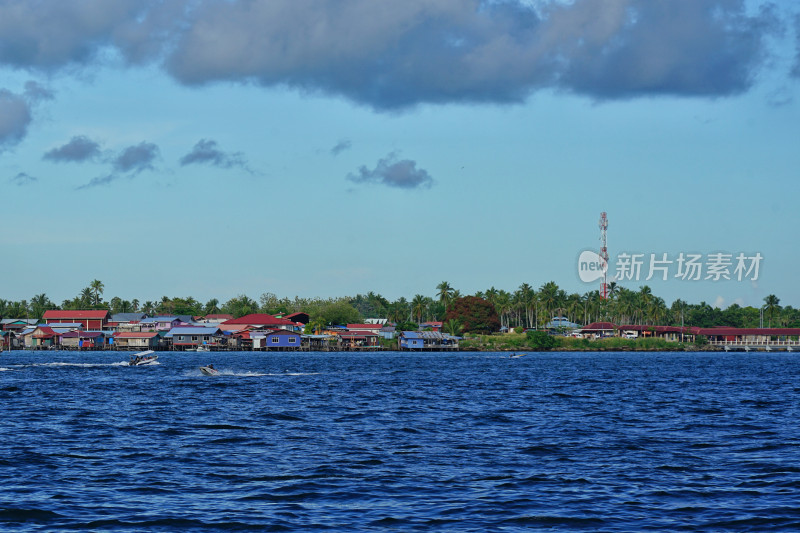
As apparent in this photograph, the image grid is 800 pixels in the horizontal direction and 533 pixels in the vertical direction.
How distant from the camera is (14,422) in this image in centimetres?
4194

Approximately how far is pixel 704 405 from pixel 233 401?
29194 millimetres

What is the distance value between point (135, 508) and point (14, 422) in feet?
74.7

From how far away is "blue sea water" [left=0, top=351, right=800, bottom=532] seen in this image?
21.6 metres

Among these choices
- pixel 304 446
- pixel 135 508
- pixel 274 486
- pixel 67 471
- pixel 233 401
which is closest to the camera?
pixel 135 508

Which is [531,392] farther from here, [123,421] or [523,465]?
[523,465]

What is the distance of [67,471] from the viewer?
27.9 metres

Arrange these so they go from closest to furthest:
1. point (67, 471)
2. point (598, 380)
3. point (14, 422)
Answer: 1. point (67, 471)
2. point (14, 422)
3. point (598, 380)

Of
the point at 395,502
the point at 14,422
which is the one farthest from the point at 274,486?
the point at 14,422

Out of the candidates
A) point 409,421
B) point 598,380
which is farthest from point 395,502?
point 598,380

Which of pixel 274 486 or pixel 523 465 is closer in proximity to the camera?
pixel 274 486

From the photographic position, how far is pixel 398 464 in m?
29.5

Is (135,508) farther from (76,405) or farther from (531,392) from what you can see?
(531,392)

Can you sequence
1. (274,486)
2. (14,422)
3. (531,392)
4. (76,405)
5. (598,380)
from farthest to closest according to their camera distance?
(598,380) < (531,392) < (76,405) < (14,422) < (274,486)

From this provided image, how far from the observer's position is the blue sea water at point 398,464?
70.9ft
